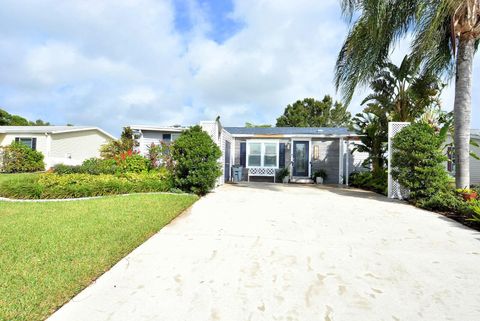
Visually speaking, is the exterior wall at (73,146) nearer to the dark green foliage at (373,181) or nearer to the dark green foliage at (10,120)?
the dark green foliage at (373,181)

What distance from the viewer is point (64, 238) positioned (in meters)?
4.15

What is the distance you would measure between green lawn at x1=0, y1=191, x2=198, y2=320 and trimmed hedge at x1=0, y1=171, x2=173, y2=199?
98 cm

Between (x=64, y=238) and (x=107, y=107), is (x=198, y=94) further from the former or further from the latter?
(x=64, y=238)

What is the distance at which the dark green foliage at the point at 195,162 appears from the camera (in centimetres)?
852

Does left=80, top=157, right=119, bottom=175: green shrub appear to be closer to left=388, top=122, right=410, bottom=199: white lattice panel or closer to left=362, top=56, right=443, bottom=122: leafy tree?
left=388, top=122, right=410, bottom=199: white lattice panel

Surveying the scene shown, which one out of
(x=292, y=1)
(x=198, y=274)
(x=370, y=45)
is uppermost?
(x=292, y=1)

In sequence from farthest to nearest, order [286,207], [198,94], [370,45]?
[198,94] → [370,45] → [286,207]

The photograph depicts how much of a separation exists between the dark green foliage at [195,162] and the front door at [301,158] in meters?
8.18

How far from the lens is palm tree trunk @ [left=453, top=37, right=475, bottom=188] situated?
7.82m

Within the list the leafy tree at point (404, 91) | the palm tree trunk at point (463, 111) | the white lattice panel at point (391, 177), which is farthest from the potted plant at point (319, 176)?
the palm tree trunk at point (463, 111)

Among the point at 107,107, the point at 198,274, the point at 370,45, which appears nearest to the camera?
the point at 198,274

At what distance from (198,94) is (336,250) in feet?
79.5

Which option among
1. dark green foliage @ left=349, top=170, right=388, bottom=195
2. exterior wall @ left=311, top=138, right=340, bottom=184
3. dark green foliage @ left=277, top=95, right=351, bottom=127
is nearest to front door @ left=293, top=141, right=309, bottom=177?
exterior wall @ left=311, top=138, right=340, bottom=184

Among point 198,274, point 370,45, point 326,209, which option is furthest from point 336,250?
point 370,45
